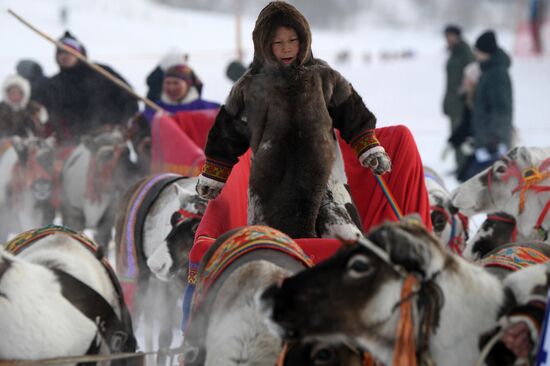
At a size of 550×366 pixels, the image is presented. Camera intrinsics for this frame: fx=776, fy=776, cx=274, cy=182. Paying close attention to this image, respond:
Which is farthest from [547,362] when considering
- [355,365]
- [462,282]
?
[355,365]

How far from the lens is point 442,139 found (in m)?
15.4

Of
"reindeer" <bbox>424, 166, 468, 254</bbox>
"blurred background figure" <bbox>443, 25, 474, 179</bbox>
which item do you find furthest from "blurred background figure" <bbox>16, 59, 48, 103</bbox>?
"blurred background figure" <bbox>443, 25, 474, 179</bbox>

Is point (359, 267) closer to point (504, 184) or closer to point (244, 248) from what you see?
point (244, 248)

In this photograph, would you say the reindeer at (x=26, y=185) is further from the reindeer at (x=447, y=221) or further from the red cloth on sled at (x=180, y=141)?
the reindeer at (x=447, y=221)

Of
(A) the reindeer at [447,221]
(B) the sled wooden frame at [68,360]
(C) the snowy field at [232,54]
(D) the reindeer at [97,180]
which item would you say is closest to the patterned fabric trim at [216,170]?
(B) the sled wooden frame at [68,360]

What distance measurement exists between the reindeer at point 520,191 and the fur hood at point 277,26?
1524 mm

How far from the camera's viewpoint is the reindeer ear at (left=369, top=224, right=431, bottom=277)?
6.96ft

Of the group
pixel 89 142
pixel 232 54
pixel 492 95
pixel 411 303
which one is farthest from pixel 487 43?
pixel 232 54

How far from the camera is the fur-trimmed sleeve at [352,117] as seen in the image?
3.36 metres

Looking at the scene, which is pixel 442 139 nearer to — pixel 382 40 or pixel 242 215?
pixel 242 215

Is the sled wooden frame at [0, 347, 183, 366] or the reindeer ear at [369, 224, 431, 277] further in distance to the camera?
the sled wooden frame at [0, 347, 183, 366]

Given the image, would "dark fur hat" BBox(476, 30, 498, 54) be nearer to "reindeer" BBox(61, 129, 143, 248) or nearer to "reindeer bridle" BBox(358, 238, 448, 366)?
"reindeer" BBox(61, 129, 143, 248)

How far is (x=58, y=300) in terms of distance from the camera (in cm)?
279

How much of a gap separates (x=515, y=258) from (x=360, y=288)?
97cm
